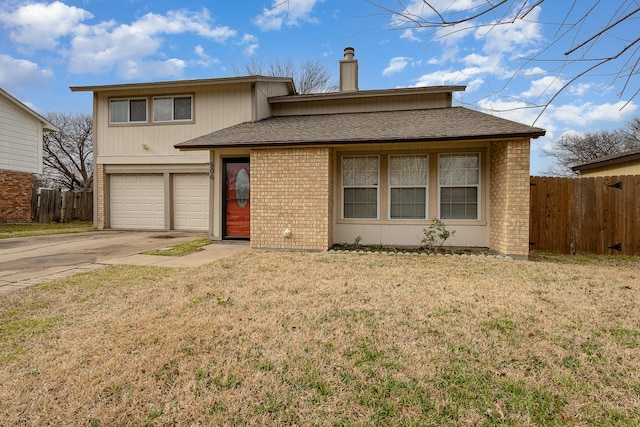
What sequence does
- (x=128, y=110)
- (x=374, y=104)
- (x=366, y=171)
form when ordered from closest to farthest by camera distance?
(x=366, y=171) → (x=374, y=104) → (x=128, y=110)

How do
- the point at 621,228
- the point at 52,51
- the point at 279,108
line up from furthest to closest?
the point at 52,51
the point at 279,108
the point at 621,228

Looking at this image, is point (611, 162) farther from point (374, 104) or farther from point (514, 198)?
point (374, 104)

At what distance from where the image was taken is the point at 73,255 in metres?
6.84

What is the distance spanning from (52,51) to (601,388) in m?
21.8

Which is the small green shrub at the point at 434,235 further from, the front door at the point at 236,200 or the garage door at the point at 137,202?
the garage door at the point at 137,202

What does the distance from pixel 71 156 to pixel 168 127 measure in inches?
793

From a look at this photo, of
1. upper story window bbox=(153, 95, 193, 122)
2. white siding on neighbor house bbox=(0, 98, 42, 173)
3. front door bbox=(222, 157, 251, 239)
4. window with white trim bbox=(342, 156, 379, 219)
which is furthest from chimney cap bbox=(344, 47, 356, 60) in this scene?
white siding on neighbor house bbox=(0, 98, 42, 173)

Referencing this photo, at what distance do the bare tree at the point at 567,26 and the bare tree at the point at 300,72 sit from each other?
2360 cm

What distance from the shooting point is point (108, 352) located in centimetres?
263

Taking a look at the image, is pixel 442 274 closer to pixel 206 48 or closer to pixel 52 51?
pixel 206 48

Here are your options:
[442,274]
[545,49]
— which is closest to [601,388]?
[545,49]

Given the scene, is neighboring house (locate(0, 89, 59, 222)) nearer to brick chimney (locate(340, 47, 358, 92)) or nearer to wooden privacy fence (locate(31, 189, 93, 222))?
wooden privacy fence (locate(31, 189, 93, 222))

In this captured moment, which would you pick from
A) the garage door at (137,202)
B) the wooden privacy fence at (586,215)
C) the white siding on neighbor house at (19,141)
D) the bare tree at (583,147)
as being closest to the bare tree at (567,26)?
the wooden privacy fence at (586,215)

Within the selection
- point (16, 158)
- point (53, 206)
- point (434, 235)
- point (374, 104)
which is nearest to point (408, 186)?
point (434, 235)
